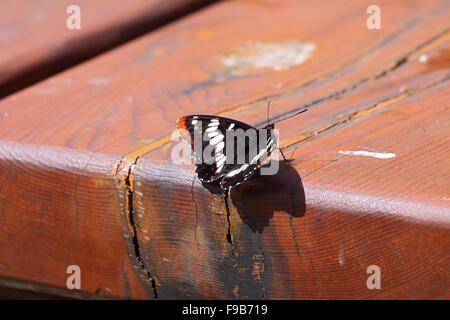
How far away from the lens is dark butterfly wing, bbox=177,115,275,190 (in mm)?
974

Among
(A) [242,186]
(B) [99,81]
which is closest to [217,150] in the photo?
(A) [242,186]

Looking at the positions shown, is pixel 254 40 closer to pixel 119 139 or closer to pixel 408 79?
pixel 408 79

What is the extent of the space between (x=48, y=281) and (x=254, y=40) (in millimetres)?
998

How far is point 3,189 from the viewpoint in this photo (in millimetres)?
1181

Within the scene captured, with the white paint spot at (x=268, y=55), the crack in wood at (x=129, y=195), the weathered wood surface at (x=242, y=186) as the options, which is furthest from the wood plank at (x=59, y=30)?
the crack in wood at (x=129, y=195)

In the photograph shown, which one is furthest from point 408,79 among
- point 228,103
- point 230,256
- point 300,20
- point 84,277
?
point 84,277

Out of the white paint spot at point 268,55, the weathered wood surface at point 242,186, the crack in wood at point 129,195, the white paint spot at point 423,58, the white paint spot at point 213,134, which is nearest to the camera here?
the weathered wood surface at point 242,186

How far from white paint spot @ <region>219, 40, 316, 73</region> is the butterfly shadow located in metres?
0.67

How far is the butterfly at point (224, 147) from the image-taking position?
98 centimetres

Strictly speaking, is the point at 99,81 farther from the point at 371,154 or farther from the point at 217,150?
the point at 371,154

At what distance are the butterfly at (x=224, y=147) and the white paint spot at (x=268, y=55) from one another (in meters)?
0.46

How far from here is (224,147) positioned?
1.17 meters

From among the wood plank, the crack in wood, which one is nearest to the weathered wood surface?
the crack in wood

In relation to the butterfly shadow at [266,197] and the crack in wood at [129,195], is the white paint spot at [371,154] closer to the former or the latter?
the butterfly shadow at [266,197]
